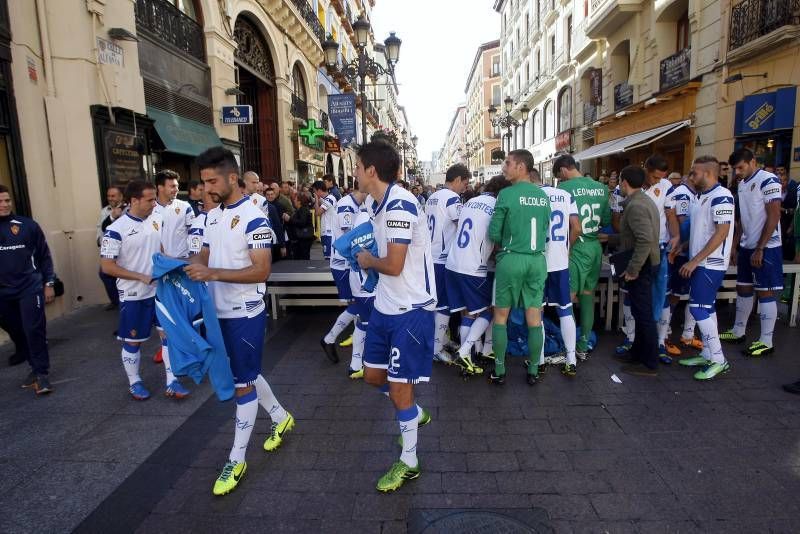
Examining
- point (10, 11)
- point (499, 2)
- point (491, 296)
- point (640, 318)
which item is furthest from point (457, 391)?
point (499, 2)

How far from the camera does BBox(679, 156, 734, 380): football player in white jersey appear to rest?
14.8ft

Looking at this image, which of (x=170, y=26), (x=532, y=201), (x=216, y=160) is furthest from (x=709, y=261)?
(x=170, y=26)

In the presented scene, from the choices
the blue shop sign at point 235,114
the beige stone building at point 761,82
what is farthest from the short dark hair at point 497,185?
the blue shop sign at point 235,114

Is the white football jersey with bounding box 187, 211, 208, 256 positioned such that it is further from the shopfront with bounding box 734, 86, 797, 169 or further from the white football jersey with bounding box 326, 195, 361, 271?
the shopfront with bounding box 734, 86, 797, 169

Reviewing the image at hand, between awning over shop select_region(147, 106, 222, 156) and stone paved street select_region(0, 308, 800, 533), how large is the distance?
20.3 ft

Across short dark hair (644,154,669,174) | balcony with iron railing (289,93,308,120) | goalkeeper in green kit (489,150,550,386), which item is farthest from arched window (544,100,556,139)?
goalkeeper in green kit (489,150,550,386)

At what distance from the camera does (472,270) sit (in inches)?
187

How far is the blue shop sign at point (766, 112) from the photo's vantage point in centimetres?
1060

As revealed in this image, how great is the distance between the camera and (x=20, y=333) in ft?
16.2

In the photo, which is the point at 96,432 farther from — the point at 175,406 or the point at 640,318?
the point at 640,318

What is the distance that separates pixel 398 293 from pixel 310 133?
57.6 feet

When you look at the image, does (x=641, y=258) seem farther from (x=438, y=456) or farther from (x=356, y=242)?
(x=356, y=242)

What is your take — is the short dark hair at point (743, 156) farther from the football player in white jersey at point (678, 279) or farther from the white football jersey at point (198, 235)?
the white football jersey at point (198, 235)

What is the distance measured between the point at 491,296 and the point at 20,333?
4.88m
